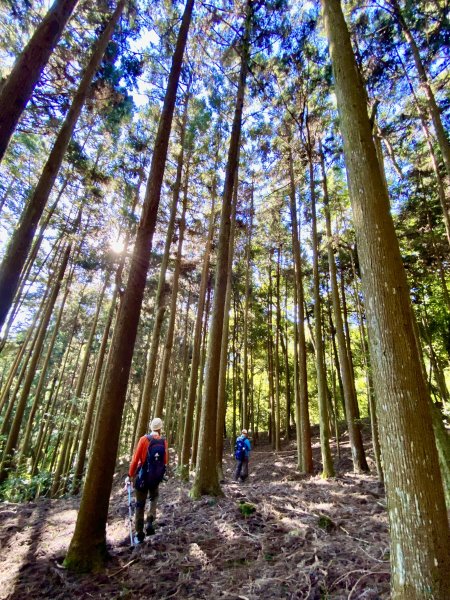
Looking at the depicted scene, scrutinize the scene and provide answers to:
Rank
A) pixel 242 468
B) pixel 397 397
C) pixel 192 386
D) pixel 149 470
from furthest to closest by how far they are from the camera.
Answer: pixel 242 468, pixel 192 386, pixel 149 470, pixel 397 397

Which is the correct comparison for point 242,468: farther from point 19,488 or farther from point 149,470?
point 19,488

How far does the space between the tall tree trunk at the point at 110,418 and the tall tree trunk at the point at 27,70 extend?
1.99 m

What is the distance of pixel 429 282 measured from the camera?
13.3 m

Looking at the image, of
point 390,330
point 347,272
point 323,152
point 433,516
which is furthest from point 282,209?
point 433,516

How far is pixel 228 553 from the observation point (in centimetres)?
381

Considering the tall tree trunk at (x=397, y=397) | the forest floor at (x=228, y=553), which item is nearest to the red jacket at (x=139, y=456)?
the forest floor at (x=228, y=553)

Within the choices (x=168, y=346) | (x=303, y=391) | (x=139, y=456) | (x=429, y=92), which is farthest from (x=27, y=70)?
(x=303, y=391)

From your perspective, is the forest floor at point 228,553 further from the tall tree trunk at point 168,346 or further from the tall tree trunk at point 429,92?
the tall tree trunk at point 429,92

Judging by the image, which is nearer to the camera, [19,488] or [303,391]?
[303,391]

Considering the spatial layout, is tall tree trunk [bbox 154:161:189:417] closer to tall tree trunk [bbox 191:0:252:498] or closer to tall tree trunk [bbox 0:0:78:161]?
tall tree trunk [bbox 191:0:252:498]

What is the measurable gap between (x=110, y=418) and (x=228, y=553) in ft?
7.33

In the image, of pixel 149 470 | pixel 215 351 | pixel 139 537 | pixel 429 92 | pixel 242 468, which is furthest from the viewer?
pixel 242 468

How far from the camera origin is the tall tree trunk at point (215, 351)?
637 cm

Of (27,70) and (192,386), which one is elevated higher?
(27,70)
